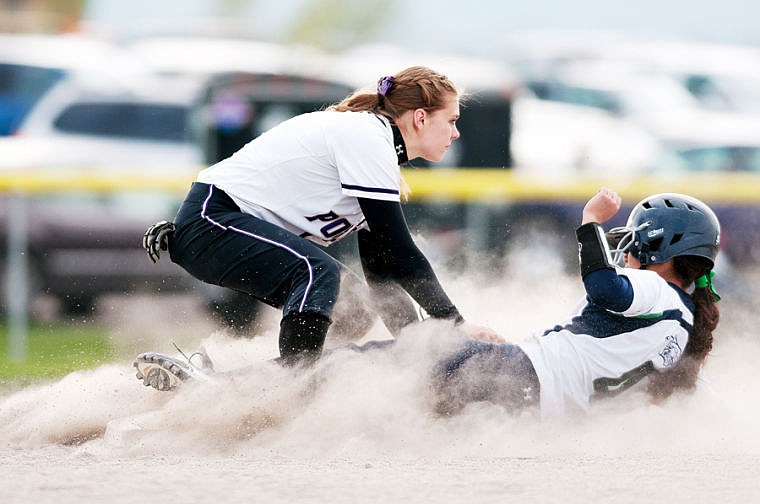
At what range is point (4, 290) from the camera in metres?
9.97

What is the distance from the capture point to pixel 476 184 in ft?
34.0

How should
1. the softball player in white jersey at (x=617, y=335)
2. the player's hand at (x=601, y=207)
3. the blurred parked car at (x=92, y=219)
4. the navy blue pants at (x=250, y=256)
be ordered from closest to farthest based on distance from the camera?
the softball player in white jersey at (x=617, y=335), the navy blue pants at (x=250, y=256), the player's hand at (x=601, y=207), the blurred parked car at (x=92, y=219)

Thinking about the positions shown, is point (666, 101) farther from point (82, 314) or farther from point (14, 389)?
point (14, 389)

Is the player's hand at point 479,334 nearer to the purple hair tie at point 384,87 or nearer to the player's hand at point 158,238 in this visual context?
the purple hair tie at point 384,87

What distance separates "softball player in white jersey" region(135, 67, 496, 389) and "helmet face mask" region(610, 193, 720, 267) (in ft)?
2.71

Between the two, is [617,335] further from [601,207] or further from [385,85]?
[385,85]

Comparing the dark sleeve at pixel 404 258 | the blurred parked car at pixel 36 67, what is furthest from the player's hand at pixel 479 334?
the blurred parked car at pixel 36 67

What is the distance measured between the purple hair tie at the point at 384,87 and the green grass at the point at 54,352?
99.3 inches

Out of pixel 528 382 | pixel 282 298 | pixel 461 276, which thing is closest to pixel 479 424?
pixel 528 382

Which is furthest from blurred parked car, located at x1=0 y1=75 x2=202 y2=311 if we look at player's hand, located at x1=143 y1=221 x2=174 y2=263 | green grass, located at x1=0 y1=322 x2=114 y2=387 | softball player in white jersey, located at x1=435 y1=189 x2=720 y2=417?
softball player in white jersey, located at x1=435 y1=189 x2=720 y2=417

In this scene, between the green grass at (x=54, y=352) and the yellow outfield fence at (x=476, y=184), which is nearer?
the green grass at (x=54, y=352)

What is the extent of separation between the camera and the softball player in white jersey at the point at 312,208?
18.2 feet

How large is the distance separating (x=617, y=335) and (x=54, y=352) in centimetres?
528

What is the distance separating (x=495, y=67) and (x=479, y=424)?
1403 cm
